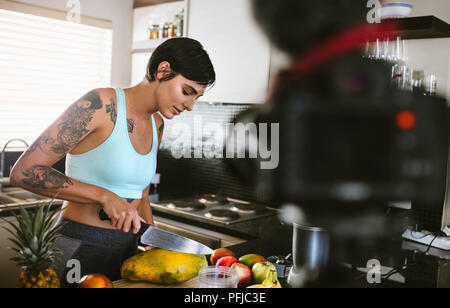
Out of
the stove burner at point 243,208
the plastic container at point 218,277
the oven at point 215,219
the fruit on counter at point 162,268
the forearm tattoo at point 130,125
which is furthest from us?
the stove burner at point 243,208

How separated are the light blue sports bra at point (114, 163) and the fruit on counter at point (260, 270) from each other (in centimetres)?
49

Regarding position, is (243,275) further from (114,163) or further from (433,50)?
(433,50)

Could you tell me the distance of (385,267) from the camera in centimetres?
142

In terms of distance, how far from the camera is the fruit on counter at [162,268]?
102 centimetres

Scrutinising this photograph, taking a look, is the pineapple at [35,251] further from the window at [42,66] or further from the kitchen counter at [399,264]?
the window at [42,66]

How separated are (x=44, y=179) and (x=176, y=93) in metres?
0.45

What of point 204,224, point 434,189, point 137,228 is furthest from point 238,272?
point 204,224

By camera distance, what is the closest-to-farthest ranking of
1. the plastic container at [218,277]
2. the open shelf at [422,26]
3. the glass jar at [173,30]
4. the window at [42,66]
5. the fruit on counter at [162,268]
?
the plastic container at [218,277], the fruit on counter at [162,268], the open shelf at [422,26], the window at [42,66], the glass jar at [173,30]

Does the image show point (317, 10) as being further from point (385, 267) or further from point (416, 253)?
point (416, 253)

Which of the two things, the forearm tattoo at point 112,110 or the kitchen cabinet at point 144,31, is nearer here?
the forearm tattoo at point 112,110

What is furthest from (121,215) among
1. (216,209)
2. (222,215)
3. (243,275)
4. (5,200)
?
(5,200)

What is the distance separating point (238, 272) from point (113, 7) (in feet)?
7.98

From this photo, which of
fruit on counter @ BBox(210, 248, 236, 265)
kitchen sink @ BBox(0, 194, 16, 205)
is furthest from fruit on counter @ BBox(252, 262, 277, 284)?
kitchen sink @ BBox(0, 194, 16, 205)

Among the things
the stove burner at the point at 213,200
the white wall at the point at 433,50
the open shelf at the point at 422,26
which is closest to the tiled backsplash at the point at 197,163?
the stove burner at the point at 213,200
